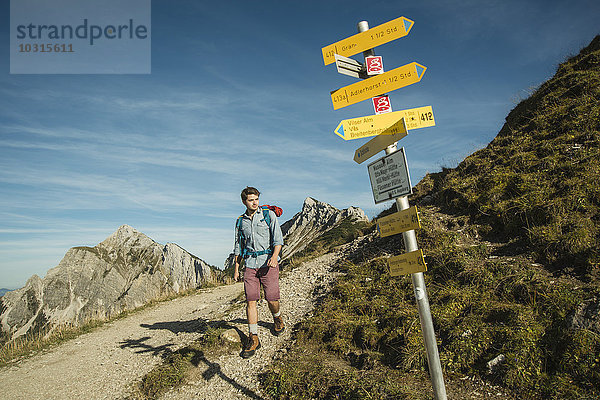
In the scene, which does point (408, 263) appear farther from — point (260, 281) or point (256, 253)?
point (260, 281)

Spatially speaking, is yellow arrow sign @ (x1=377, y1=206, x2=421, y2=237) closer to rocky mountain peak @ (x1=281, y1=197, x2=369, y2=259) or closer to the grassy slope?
the grassy slope

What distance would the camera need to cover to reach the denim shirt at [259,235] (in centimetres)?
606

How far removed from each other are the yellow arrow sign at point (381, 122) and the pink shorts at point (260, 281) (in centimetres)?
373

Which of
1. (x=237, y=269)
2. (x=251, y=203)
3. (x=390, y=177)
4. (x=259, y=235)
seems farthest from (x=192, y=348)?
(x=390, y=177)

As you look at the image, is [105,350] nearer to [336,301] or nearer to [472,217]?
[336,301]

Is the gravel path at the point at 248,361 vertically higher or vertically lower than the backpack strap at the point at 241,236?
lower

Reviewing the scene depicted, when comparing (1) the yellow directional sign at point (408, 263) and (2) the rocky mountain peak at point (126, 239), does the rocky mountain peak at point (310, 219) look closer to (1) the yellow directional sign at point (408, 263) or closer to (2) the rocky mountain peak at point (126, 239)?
(2) the rocky mountain peak at point (126, 239)

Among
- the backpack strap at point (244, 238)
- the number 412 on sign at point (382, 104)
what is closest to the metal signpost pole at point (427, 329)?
the number 412 on sign at point (382, 104)

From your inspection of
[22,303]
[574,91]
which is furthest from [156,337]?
[22,303]

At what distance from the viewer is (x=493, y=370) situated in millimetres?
4059

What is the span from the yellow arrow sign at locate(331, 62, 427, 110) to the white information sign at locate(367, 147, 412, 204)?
83 centimetres

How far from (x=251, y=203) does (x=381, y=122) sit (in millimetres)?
3528

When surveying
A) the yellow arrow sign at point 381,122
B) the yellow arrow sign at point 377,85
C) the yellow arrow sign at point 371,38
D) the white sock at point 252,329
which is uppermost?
the yellow arrow sign at point 371,38

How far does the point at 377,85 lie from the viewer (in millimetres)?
3396
